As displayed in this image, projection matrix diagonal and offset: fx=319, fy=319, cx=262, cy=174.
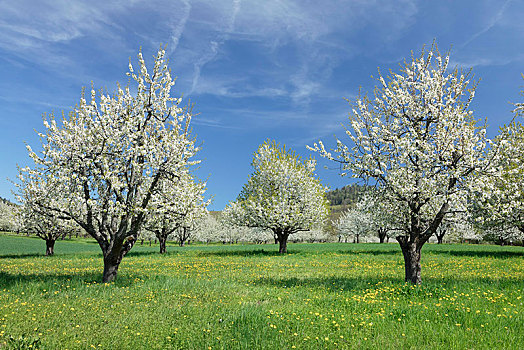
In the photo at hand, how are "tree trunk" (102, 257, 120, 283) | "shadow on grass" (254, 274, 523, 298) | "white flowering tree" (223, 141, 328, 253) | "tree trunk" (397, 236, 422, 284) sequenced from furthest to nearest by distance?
"white flowering tree" (223, 141, 328, 253)
"tree trunk" (102, 257, 120, 283)
"tree trunk" (397, 236, 422, 284)
"shadow on grass" (254, 274, 523, 298)

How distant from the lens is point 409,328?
8109 mm

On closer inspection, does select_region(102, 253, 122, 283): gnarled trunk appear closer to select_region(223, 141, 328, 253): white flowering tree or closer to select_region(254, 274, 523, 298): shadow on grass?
select_region(254, 274, 523, 298): shadow on grass

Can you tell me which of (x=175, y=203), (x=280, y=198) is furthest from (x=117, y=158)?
(x=280, y=198)

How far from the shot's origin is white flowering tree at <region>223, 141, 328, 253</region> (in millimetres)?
32781

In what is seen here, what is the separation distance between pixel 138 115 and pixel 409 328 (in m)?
13.2

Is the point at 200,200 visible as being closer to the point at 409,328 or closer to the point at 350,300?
the point at 350,300

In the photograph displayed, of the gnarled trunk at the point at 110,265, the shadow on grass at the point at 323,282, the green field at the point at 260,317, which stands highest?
the gnarled trunk at the point at 110,265

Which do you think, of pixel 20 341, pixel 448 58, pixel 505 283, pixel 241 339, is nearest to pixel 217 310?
pixel 241 339

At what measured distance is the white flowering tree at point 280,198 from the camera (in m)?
32.8

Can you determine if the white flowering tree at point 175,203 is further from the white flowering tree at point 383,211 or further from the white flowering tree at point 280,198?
the white flowering tree at point 280,198

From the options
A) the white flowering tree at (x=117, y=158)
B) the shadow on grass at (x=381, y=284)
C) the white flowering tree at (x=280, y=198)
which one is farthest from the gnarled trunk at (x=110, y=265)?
the white flowering tree at (x=280, y=198)

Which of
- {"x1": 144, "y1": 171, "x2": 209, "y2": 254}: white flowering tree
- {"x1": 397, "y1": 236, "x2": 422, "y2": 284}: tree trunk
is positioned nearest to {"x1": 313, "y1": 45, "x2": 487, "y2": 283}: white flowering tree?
{"x1": 397, "y1": 236, "x2": 422, "y2": 284}: tree trunk

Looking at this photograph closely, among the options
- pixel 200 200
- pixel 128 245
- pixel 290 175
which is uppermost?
pixel 290 175

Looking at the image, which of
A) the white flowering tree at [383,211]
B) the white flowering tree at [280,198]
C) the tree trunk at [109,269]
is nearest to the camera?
the white flowering tree at [383,211]
